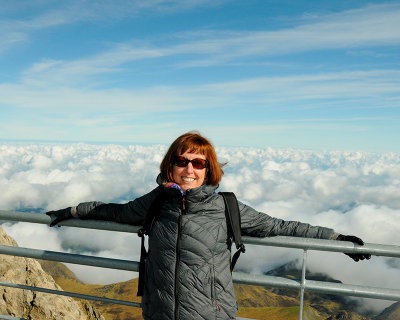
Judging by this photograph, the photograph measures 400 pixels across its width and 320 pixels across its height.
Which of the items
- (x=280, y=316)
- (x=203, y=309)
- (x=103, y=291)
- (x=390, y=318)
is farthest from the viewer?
(x=390, y=318)

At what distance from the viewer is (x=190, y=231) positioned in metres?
3.30

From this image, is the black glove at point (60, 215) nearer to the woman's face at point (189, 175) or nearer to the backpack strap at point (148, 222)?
the backpack strap at point (148, 222)

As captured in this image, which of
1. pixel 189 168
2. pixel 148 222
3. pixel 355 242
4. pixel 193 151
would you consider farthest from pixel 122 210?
pixel 355 242

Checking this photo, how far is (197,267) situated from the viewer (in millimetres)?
3242

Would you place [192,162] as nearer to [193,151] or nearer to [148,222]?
[193,151]

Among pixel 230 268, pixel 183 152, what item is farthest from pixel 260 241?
pixel 183 152

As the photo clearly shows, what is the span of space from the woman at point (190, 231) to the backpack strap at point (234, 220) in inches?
2.3

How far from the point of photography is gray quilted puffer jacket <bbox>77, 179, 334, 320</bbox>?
322cm

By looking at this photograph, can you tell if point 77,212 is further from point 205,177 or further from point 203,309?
point 203,309

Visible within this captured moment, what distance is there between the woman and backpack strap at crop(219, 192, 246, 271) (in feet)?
0.20

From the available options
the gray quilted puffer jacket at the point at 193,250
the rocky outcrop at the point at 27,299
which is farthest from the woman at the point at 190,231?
the rocky outcrop at the point at 27,299

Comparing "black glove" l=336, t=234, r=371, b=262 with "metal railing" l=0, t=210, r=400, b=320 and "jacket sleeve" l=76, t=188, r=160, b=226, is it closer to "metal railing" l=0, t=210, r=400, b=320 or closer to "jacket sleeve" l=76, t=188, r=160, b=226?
"metal railing" l=0, t=210, r=400, b=320

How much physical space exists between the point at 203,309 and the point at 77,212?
180cm

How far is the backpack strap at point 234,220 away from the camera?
11.1 ft
